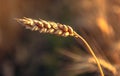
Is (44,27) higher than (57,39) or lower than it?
lower

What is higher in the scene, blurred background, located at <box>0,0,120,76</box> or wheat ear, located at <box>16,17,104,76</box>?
blurred background, located at <box>0,0,120,76</box>

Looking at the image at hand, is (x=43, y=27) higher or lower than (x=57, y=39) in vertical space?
lower

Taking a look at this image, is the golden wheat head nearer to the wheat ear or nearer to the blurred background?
the wheat ear

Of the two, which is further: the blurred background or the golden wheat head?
the blurred background

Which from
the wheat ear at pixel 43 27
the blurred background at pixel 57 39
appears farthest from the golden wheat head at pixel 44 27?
the blurred background at pixel 57 39

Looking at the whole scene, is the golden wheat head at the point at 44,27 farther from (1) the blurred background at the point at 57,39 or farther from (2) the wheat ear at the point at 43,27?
(1) the blurred background at the point at 57,39

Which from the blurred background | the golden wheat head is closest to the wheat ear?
the golden wheat head

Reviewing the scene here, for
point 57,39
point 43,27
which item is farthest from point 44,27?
point 57,39

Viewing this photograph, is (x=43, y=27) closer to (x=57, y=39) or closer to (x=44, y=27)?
(x=44, y=27)

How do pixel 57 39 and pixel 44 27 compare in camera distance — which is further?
pixel 57 39
